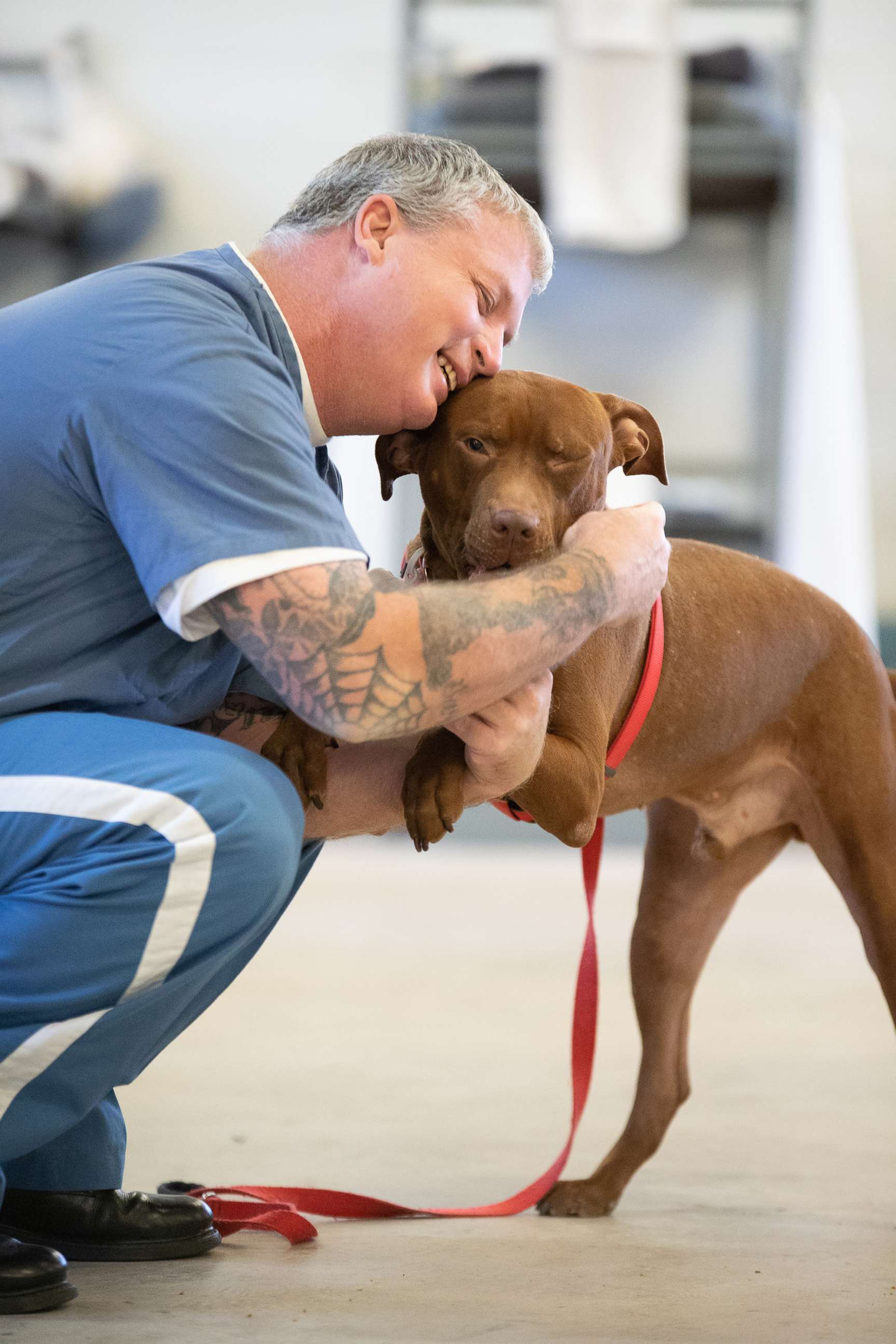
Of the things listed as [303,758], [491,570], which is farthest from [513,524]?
[303,758]

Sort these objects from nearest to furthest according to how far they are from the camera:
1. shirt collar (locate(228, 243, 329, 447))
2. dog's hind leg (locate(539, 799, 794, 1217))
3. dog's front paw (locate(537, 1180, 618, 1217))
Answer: shirt collar (locate(228, 243, 329, 447)) < dog's front paw (locate(537, 1180, 618, 1217)) < dog's hind leg (locate(539, 799, 794, 1217))

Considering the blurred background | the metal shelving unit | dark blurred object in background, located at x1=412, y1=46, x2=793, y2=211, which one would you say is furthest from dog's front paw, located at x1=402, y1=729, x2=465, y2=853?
dark blurred object in background, located at x1=412, y1=46, x2=793, y2=211

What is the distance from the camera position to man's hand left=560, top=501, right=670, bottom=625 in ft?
5.84

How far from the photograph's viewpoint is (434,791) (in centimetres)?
182

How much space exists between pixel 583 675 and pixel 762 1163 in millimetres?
971

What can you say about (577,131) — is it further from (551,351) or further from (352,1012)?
(352,1012)

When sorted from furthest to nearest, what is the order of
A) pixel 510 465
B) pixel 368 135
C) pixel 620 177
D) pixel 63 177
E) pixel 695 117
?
pixel 368 135 → pixel 63 177 → pixel 695 117 → pixel 620 177 → pixel 510 465

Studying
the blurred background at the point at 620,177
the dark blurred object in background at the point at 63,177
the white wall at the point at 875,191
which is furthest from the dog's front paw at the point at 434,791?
the white wall at the point at 875,191

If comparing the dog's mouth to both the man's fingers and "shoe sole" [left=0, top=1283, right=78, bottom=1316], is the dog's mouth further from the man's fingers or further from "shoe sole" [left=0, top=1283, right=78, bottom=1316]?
"shoe sole" [left=0, top=1283, right=78, bottom=1316]

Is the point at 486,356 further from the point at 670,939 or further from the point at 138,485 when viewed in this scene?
the point at 670,939

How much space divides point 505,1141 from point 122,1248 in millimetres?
908

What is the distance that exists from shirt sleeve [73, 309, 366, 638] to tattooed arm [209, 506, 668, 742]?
0.04 metres

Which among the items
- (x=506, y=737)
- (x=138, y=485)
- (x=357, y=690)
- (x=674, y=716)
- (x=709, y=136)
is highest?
(x=709, y=136)

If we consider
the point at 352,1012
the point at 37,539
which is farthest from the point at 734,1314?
the point at 352,1012
